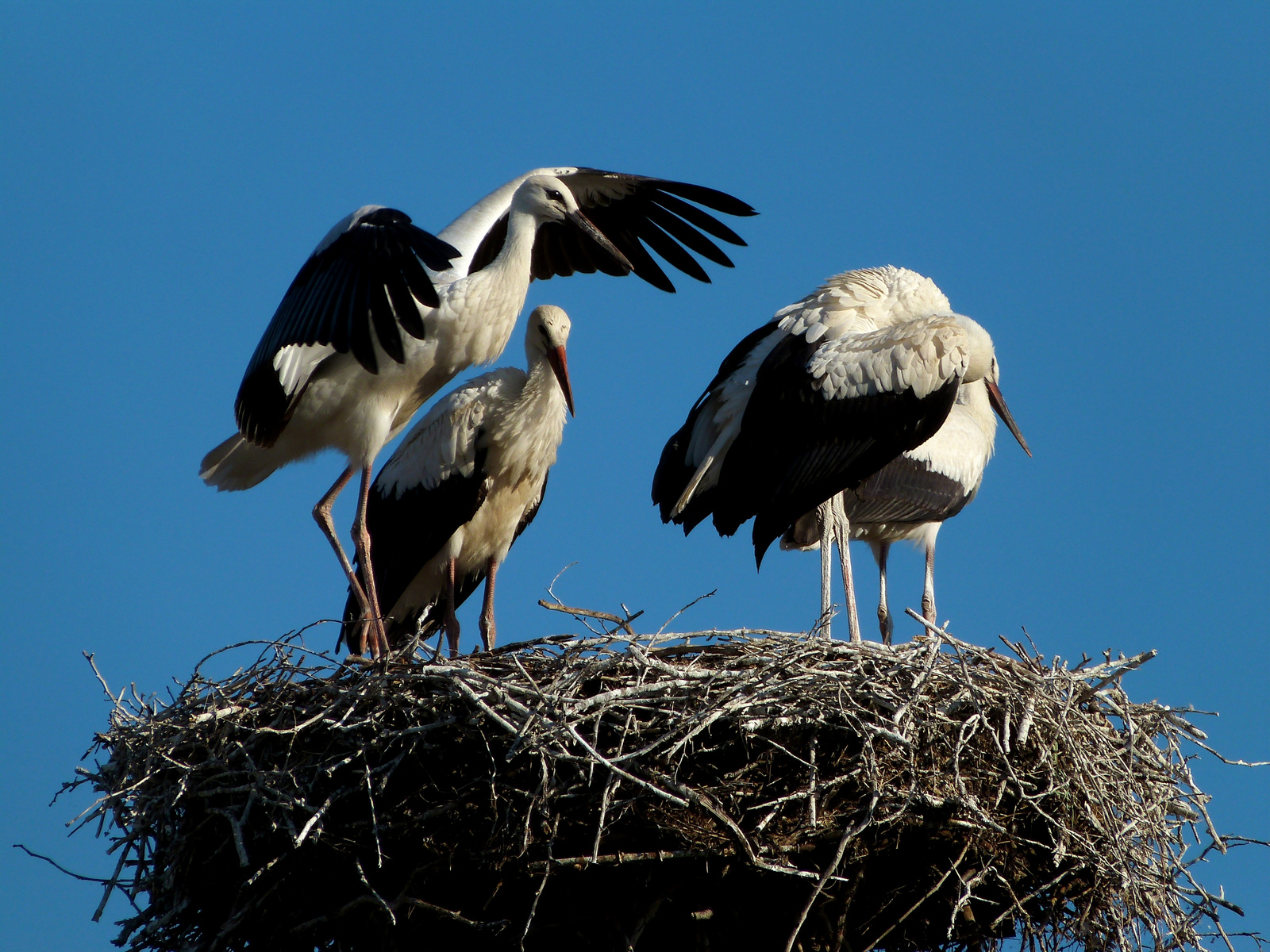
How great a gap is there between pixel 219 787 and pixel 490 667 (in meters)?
0.99

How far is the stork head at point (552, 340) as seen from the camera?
6840 millimetres

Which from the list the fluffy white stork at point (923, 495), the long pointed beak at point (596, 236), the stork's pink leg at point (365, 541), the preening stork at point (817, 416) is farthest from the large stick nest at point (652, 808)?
the fluffy white stork at point (923, 495)

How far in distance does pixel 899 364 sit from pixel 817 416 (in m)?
0.42

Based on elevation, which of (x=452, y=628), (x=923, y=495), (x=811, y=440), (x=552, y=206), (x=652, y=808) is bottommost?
(x=652, y=808)

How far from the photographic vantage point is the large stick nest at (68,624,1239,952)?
478 centimetres

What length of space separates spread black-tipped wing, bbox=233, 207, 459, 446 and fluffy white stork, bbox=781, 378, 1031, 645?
2.95 metres

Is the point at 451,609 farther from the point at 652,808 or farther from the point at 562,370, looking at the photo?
the point at 652,808

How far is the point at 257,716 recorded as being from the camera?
17.1ft

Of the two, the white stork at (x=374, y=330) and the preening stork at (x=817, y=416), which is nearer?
the white stork at (x=374, y=330)

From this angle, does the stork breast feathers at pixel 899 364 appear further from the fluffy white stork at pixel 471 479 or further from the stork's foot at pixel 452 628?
the stork's foot at pixel 452 628

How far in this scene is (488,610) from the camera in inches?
281

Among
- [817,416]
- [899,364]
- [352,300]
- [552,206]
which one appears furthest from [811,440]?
[352,300]

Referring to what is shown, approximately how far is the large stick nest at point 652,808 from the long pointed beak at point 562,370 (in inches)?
69.6

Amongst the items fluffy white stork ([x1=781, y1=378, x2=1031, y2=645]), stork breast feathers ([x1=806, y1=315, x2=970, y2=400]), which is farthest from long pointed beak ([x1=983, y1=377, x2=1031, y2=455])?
stork breast feathers ([x1=806, y1=315, x2=970, y2=400])
